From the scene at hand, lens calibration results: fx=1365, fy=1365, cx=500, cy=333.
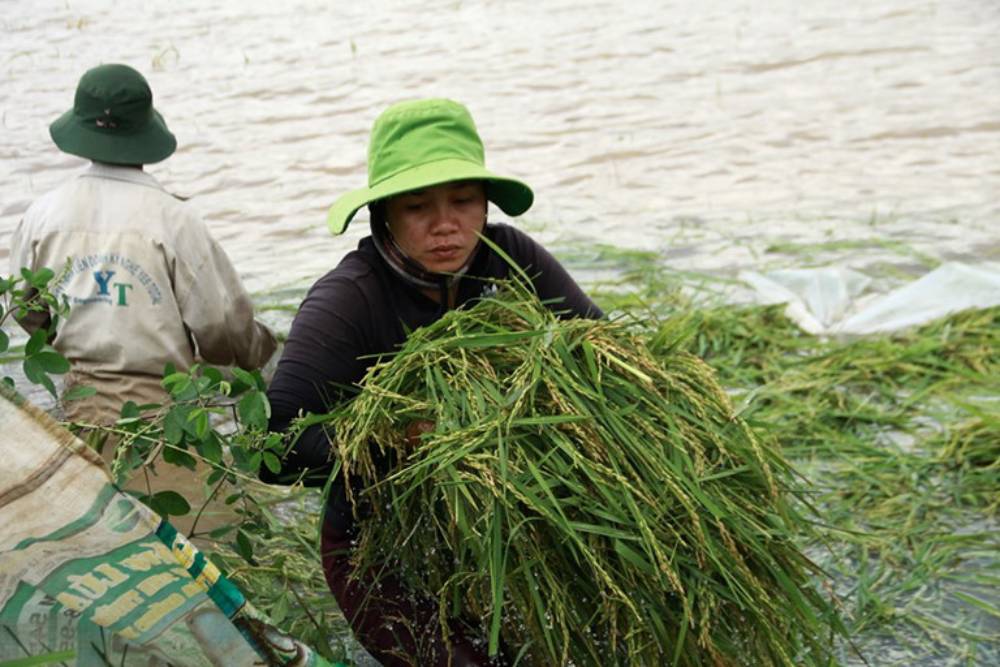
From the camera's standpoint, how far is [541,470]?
1834 millimetres

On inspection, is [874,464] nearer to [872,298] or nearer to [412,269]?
[872,298]

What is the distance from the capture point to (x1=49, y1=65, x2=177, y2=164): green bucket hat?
339cm

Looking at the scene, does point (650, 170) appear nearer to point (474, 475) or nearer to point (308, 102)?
point (308, 102)

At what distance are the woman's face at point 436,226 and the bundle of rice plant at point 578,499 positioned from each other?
0.26 metres

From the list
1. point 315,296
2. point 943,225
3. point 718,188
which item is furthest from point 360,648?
point 718,188

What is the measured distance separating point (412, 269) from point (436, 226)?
8 centimetres

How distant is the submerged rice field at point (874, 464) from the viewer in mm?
2664

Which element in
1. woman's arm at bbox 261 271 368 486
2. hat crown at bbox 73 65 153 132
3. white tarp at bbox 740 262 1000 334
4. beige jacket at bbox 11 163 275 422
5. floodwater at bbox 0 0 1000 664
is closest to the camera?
woman's arm at bbox 261 271 368 486

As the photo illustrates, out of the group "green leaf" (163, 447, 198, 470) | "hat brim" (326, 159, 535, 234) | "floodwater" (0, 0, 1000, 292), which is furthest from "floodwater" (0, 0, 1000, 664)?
"green leaf" (163, 447, 198, 470)

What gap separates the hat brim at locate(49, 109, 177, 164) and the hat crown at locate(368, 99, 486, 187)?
1225 millimetres

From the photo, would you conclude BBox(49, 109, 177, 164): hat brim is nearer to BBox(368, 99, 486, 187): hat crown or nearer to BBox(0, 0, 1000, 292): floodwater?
BBox(368, 99, 486, 187): hat crown

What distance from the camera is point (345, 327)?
7.29 ft

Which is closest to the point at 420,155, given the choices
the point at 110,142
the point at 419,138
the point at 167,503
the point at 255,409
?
the point at 419,138

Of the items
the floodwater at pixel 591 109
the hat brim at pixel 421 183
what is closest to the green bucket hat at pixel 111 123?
the hat brim at pixel 421 183
